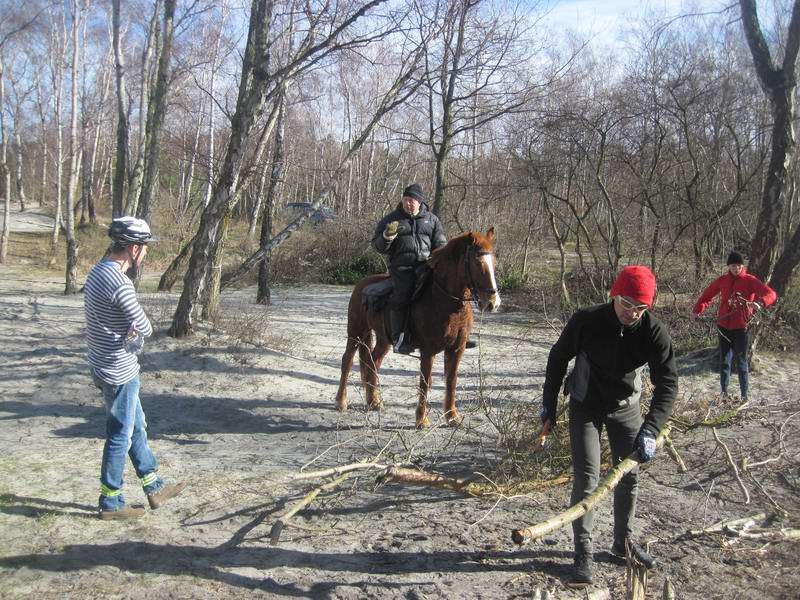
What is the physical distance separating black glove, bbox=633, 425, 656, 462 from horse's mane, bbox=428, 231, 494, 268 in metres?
2.98

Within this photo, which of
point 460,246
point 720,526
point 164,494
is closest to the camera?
point 720,526

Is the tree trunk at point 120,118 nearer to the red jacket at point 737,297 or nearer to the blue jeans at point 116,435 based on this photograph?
the blue jeans at point 116,435

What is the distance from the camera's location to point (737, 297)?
841 cm

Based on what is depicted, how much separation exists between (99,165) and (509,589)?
50973mm

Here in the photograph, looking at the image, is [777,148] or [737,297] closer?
[737,297]

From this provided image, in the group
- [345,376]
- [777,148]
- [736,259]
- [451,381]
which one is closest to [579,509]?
[451,381]

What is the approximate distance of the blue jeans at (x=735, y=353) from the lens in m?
8.36

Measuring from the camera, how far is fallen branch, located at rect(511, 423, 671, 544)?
326cm

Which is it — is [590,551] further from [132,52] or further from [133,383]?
[132,52]

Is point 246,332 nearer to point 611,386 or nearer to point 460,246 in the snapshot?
point 460,246

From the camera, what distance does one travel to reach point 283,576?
3.86m

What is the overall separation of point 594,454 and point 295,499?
225 centimetres

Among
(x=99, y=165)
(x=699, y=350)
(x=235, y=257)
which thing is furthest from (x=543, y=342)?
(x=99, y=165)

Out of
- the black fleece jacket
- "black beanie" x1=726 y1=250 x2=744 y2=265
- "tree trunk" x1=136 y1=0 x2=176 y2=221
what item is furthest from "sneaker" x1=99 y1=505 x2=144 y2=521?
"tree trunk" x1=136 y1=0 x2=176 y2=221
